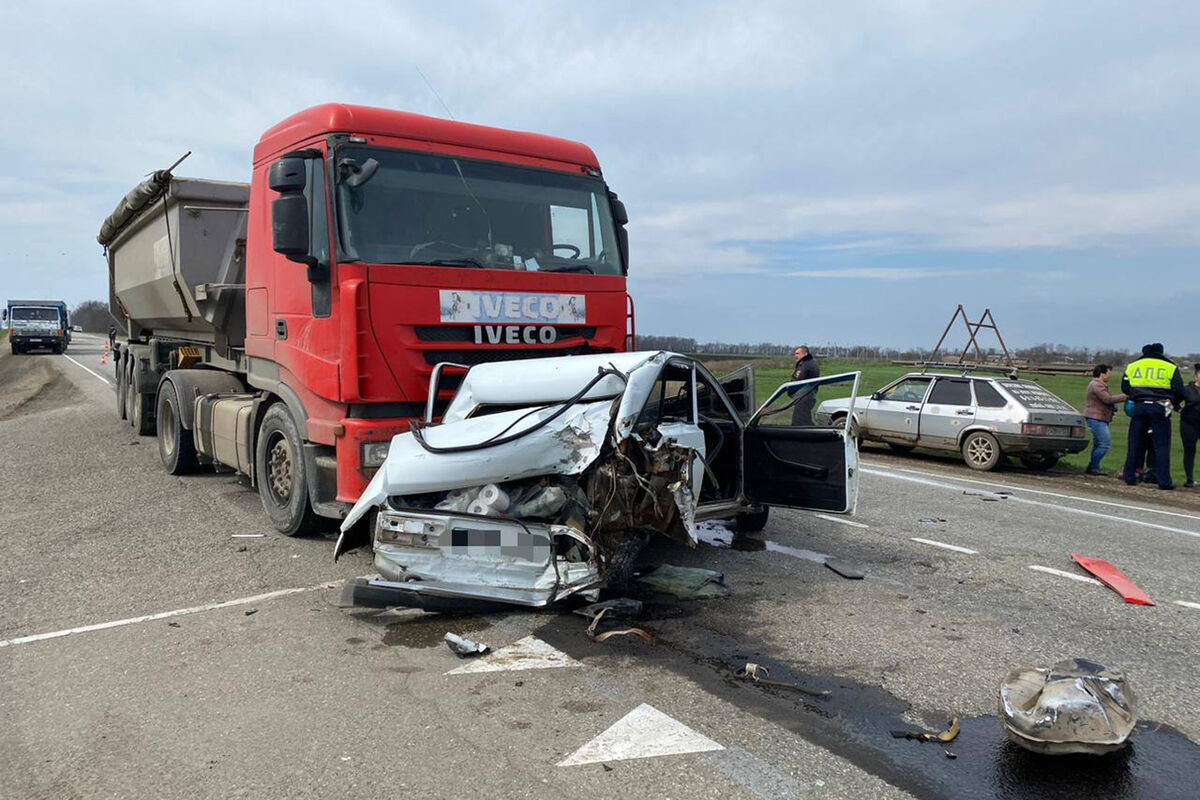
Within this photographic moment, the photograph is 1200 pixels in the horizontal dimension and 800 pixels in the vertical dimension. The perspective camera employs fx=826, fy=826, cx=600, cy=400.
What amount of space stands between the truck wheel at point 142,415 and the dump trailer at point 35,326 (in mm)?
33685

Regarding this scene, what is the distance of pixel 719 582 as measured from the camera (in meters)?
5.62

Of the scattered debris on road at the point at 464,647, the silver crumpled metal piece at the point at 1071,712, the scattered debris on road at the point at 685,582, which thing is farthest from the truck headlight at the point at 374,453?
the silver crumpled metal piece at the point at 1071,712

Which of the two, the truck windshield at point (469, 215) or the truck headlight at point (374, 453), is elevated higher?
the truck windshield at point (469, 215)

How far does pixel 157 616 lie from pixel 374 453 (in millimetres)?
1596

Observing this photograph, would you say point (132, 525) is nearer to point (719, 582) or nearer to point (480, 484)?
point (480, 484)

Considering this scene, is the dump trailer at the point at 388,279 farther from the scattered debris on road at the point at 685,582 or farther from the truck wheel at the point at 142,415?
the truck wheel at the point at 142,415

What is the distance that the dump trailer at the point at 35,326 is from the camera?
39375 mm

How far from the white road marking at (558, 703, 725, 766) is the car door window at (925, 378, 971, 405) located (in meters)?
11.5

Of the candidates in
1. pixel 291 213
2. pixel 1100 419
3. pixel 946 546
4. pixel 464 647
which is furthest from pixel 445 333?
pixel 1100 419

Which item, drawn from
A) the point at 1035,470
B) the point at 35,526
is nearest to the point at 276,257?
the point at 35,526

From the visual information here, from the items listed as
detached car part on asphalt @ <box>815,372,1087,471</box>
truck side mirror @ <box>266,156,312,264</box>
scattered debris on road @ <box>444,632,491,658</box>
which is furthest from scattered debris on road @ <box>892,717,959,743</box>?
detached car part on asphalt @ <box>815,372,1087,471</box>

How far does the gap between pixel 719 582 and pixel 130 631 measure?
11.8 feet

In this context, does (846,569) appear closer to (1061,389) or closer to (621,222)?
(621,222)

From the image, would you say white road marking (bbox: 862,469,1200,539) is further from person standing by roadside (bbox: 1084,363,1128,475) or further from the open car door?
the open car door
